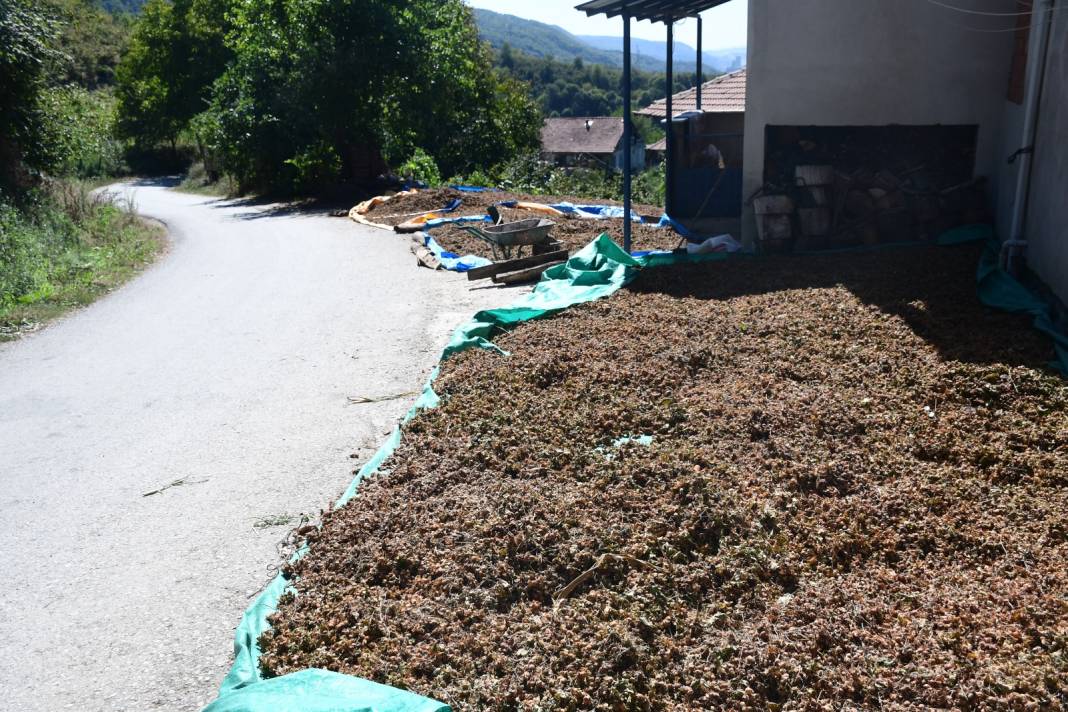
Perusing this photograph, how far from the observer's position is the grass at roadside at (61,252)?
35.3 ft

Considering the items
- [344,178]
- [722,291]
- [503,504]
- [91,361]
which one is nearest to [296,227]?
[344,178]

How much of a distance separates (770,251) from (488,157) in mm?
18959

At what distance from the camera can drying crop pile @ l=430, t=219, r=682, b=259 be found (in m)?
12.2

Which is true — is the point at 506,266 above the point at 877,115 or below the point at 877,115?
below

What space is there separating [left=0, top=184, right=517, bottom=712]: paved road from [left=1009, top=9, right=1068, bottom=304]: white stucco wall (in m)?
5.38

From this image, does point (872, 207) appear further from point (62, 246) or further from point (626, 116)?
point (62, 246)

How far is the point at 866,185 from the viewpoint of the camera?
1033 cm

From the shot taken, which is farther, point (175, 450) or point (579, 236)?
point (579, 236)

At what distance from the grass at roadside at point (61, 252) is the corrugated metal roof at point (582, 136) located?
60.3 m

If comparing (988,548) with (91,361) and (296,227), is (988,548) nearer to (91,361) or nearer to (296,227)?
(91,361)

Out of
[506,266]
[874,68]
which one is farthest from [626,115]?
[874,68]

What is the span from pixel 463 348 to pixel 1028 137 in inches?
222

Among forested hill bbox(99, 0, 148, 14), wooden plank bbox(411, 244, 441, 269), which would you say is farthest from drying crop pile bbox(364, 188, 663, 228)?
forested hill bbox(99, 0, 148, 14)

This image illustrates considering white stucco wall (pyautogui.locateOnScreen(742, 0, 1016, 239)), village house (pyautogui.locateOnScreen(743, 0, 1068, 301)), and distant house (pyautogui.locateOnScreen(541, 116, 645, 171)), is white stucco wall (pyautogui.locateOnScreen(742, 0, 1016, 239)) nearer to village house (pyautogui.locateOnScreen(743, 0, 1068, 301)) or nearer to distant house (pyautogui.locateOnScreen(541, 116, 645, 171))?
village house (pyautogui.locateOnScreen(743, 0, 1068, 301))
